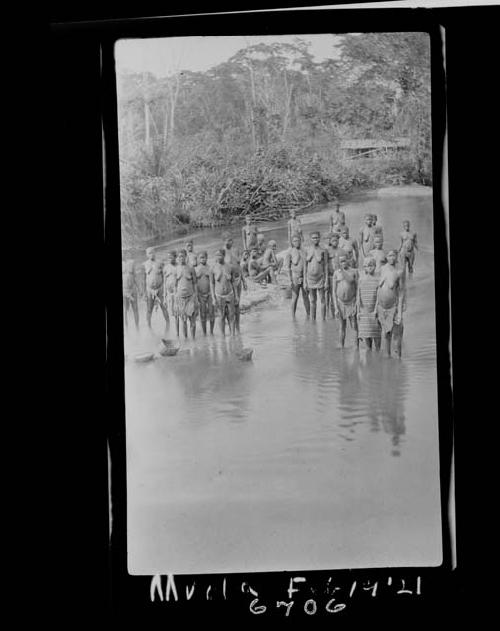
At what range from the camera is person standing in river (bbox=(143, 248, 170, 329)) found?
6.83ft

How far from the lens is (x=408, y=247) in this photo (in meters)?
2.10

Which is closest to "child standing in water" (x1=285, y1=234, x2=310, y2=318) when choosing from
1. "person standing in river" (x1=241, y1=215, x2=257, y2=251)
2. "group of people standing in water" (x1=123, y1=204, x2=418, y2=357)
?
"group of people standing in water" (x1=123, y1=204, x2=418, y2=357)

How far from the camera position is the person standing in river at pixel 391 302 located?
209cm

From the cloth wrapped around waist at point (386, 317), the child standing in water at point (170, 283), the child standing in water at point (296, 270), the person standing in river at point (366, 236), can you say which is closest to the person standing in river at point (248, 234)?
the child standing in water at point (296, 270)

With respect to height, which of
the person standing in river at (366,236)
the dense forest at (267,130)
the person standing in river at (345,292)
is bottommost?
the person standing in river at (345,292)

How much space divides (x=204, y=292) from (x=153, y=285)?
154 millimetres

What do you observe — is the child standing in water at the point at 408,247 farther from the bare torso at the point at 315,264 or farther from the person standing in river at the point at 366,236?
the bare torso at the point at 315,264

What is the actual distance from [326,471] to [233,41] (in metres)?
1.30

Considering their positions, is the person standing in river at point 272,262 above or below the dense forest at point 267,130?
below

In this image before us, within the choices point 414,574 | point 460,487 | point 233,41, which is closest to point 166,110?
point 233,41

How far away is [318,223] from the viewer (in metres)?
2.12

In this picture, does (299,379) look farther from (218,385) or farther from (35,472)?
(35,472)

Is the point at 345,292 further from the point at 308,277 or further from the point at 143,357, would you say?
the point at 143,357

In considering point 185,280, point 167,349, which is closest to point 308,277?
point 185,280
